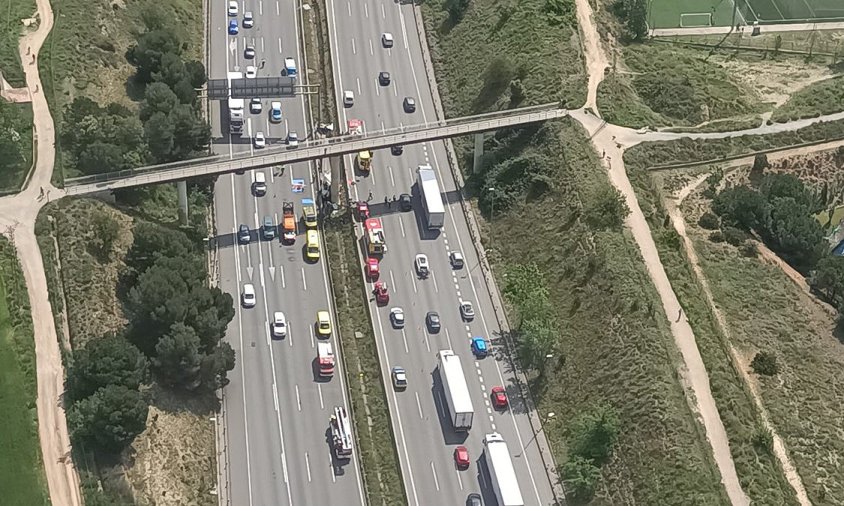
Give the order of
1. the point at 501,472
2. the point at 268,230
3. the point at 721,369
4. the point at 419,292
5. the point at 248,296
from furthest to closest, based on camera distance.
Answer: the point at 268,230
the point at 419,292
the point at 248,296
the point at 721,369
the point at 501,472

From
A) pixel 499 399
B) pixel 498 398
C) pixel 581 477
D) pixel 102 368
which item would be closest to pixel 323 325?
pixel 498 398

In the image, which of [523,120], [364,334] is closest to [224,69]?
[523,120]

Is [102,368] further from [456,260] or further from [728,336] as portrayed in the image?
[728,336]

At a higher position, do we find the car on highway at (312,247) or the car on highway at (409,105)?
the car on highway at (409,105)

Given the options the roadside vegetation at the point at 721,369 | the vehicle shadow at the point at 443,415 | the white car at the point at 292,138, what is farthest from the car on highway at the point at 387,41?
the vehicle shadow at the point at 443,415

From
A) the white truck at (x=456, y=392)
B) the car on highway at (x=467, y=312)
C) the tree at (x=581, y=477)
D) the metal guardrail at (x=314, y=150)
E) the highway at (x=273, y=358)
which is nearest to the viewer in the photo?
the tree at (x=581, y=477)

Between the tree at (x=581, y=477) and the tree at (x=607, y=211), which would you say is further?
the tree at (x=607, y=211)

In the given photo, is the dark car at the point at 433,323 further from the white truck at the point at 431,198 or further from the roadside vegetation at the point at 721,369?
the roadside vegetation at the point at 721,369
